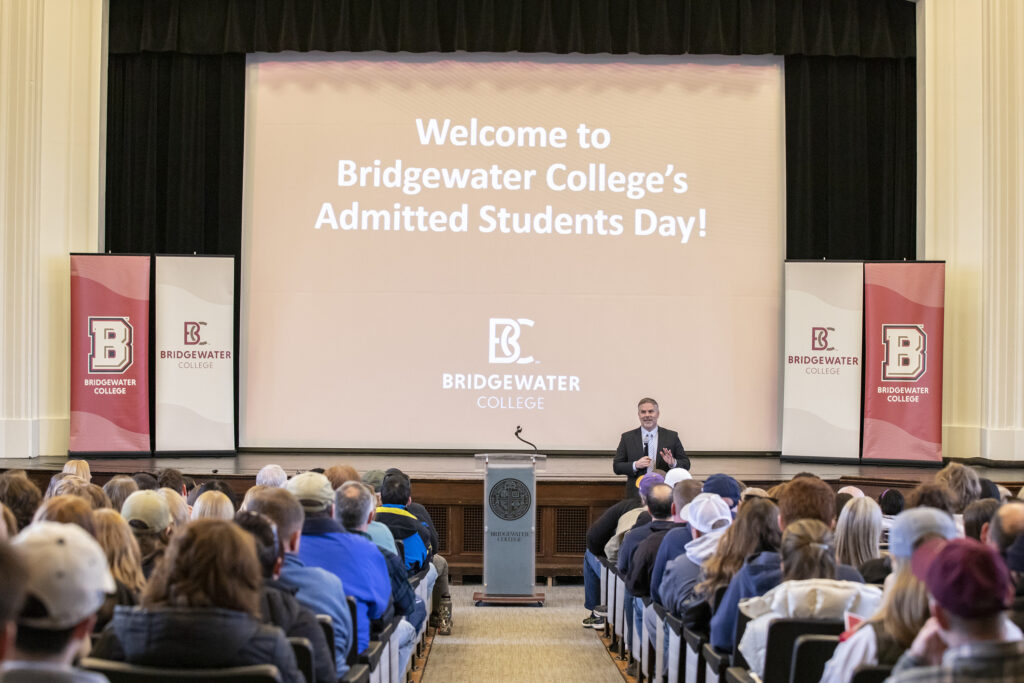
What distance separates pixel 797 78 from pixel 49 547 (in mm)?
9374

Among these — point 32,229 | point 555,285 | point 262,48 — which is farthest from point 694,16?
point 32,229

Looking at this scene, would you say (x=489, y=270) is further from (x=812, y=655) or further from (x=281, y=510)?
(x=812, y=655)

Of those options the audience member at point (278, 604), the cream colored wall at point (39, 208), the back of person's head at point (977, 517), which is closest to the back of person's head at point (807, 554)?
the back of person's head at point (977, 517)

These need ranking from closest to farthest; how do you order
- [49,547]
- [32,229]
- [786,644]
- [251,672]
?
1. [49,547]
2. [251,672]
3. [786,644]
4. [32,229]

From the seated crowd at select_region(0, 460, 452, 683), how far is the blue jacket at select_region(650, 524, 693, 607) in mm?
1046

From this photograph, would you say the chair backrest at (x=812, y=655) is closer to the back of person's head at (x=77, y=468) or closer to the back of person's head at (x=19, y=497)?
the back of person's head at (x=19, y=497)

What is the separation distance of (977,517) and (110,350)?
Result: 289 inches

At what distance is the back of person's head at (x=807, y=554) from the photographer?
320 cm

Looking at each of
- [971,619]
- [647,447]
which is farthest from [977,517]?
[647,447]

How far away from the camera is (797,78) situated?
10148mm

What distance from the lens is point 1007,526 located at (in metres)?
3.21

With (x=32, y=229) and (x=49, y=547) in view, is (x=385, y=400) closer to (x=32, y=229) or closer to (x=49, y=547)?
(x=32, y=229)

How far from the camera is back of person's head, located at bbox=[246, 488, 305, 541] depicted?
3285 mm

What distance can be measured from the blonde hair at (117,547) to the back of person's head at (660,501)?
265 centimetres
